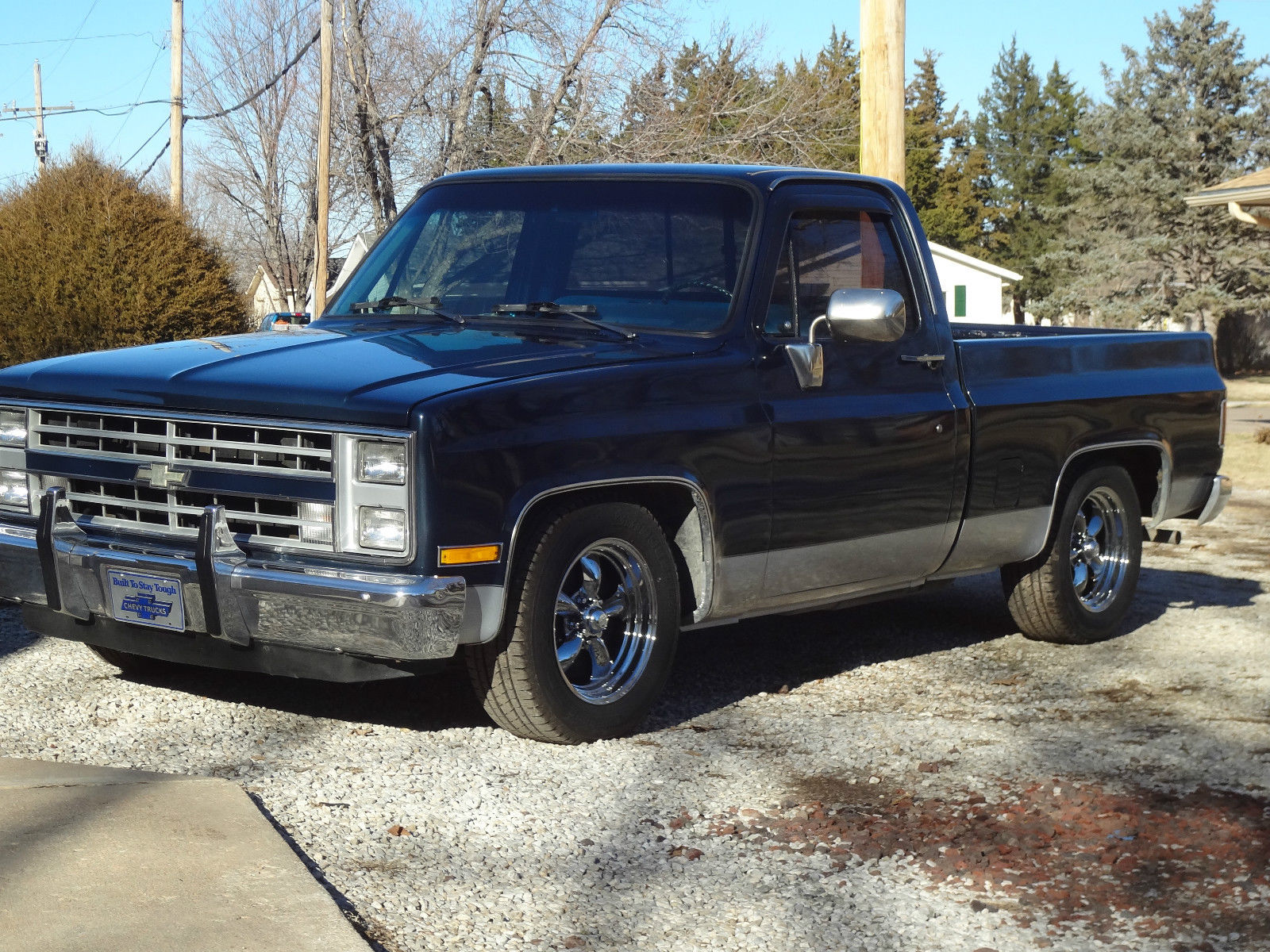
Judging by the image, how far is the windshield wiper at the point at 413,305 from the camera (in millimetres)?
6051

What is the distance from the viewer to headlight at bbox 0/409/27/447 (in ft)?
18.0

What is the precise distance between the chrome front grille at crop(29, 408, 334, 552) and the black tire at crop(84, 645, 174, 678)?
107cm

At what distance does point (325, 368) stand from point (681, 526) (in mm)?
1405

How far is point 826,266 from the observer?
630 cm

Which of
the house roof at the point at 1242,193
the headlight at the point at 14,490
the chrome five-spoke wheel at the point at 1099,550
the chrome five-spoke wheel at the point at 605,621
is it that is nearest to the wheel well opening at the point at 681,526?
the chrome five-spoke wheel at the point at 605,621

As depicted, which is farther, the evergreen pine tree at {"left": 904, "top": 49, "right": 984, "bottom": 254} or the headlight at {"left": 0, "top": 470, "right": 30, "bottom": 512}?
the evergreen pine tree at {"left": 904, "top": 49, "right": 984, "bottom": 254}

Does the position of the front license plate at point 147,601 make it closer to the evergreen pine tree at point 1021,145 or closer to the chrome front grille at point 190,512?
the chrome front grille at point 190,512

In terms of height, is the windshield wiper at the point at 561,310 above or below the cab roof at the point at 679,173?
below

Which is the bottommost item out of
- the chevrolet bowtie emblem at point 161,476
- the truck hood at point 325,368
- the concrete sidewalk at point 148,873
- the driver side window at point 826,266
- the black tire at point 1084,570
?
the concrete sidewalk at point 148,873

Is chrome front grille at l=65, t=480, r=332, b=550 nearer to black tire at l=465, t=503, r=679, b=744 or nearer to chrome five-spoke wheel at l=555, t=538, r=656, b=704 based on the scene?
black tire at l=465, t=503, r=679, b=744

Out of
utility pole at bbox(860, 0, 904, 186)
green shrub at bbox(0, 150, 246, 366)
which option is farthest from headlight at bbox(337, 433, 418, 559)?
green shrub at bbox(0, 150, 246, 366)

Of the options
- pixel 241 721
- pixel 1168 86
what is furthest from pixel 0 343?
pixel 1168 86

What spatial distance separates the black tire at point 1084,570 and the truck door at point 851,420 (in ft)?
3.15

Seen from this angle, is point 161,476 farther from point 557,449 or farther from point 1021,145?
point 1021,145
